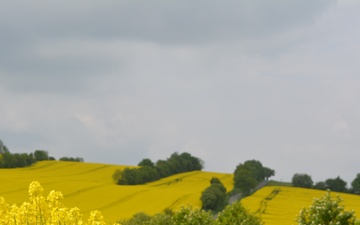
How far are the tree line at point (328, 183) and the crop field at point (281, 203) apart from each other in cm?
1089

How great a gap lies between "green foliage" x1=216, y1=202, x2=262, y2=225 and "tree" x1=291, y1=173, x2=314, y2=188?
80894 mm

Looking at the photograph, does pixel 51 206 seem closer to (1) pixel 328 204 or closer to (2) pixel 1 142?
(1) pixel 328 204

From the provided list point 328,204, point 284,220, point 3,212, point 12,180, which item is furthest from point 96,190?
point 3,212

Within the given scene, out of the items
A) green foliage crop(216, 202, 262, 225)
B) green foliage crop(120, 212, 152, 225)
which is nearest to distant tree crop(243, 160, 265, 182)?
green foliage crop(120, 212, 152, 225)

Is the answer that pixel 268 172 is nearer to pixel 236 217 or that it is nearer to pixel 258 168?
pixel 258 168

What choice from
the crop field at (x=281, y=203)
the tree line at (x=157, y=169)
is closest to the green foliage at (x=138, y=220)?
the crop field at (x=281, y=203)

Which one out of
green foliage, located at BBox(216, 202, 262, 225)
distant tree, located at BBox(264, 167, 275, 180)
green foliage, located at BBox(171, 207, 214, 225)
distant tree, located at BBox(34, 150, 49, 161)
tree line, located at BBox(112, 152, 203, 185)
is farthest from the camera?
distant tree, located at BBox(34, 150, 49, 161)

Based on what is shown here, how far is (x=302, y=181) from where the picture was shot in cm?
11906

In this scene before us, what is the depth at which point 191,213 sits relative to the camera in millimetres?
37594

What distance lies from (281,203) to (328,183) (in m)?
37.3

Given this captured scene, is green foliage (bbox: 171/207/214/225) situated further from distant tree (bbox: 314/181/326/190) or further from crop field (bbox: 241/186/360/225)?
distant tree (bbox: 314/181/326/190)

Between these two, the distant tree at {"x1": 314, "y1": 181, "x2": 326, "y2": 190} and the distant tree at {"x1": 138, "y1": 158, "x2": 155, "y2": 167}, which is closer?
the distant tree at {"x1": 314, "y1": 181, "x2": 326, "y2": 190}

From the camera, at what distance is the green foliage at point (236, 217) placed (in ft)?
125

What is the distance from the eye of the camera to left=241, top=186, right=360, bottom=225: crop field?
65.4 metres
